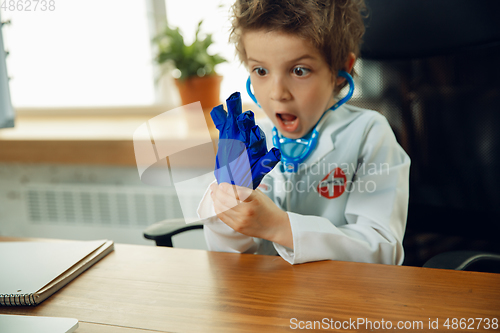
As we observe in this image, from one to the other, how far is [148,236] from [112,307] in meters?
0.34

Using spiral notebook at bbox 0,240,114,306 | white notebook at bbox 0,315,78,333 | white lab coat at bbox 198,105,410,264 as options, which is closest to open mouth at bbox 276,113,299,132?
white lab coat at bbox 198,105,410,264

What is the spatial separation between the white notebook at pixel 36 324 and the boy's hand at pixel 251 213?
9.6 inches

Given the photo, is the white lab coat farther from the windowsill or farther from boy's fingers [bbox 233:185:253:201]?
the windowsill

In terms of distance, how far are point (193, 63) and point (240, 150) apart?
1140mm

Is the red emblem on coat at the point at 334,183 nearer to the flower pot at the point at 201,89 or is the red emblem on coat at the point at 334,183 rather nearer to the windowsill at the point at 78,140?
the windowsill at the point at 78,140

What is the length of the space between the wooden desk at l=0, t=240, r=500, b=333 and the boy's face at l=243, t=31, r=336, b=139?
28 centimetres

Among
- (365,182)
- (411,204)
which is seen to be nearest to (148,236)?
→ (365,182)

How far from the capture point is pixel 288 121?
2.62 ft

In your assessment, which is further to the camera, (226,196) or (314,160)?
(314,160)

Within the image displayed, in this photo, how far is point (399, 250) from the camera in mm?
780

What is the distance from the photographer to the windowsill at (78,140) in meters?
1.62

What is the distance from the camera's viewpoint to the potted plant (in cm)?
160

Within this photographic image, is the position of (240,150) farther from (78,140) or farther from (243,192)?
(78,140)

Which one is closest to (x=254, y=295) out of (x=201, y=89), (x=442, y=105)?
(x=442, y=105)
